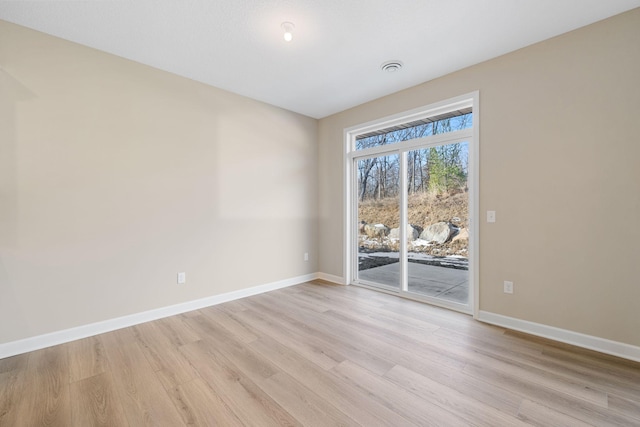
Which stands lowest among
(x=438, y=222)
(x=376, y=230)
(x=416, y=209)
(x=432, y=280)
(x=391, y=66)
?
(x=432, y=280)

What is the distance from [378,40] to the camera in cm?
245

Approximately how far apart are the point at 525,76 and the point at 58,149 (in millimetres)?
4348

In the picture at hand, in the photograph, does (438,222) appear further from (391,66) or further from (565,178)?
(391,66)

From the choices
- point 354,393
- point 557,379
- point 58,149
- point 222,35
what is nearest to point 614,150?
point 557,379

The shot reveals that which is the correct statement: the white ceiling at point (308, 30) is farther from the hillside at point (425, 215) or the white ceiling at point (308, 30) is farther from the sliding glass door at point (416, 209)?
the hillside at point (425, 215)

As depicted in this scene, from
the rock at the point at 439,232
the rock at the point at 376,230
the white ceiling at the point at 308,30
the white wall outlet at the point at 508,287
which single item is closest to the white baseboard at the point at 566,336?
the white wall outlet at the point at 508,287

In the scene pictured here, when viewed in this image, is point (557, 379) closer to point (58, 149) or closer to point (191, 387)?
point (191, 387)

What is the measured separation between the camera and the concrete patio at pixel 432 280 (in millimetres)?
3192

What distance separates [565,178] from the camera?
2387 mm

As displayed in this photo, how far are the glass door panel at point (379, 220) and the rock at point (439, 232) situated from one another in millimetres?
404

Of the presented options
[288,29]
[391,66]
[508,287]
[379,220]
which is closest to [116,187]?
[288,29]

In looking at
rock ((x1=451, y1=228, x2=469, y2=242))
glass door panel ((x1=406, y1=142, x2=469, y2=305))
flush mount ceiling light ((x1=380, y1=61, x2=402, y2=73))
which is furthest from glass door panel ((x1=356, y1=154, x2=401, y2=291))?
flush mount ceiling light ((x1=380, y1=61, x2=402, y2=73))

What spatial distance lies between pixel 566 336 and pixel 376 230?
2.26m

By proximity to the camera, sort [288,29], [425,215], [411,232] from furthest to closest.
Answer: [411,232] → [425,215] → [288,29]
